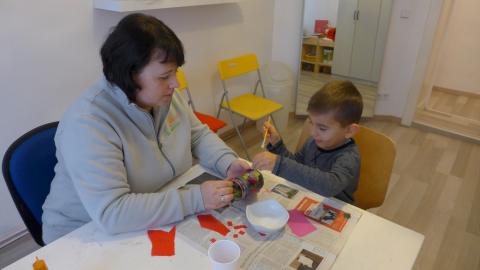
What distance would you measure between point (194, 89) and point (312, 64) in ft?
4.61

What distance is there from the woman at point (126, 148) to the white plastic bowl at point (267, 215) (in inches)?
3.5

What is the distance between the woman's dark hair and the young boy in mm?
470

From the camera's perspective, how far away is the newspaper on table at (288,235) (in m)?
0.88

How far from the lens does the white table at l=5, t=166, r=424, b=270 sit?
2.81ft

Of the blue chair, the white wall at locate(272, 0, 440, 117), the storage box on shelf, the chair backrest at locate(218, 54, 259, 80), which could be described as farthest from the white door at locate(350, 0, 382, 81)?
the blue chair

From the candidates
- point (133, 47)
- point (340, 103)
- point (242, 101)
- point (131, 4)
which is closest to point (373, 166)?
point (340, 103)

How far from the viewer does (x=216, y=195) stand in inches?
40.0

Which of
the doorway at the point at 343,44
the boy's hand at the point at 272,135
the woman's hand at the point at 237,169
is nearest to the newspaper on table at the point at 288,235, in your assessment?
the woman's hand at the point at 237,169

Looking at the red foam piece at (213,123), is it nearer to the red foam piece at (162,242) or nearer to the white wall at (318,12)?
the red foam piece at (162,242)

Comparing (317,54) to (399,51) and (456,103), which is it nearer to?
(399,51)

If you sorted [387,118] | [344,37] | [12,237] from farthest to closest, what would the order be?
[387,118] < [344,37] < [12,237]

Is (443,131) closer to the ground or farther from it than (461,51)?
closer to the ground

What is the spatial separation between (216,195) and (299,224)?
26 cm

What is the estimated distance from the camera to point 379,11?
3182 mm
